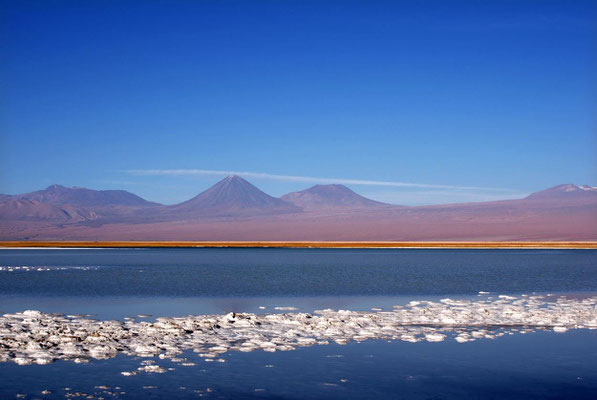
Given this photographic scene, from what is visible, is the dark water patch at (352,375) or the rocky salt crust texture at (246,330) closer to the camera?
the dark water patch at (352,375)

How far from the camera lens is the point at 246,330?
1775 centimetres

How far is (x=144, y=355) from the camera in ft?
46.6

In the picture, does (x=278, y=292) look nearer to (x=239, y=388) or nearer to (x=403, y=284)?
(x=403, y=284)

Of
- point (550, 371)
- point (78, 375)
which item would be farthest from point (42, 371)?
point (550, 371)

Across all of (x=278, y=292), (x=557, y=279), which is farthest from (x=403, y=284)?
(x=557, y=279)

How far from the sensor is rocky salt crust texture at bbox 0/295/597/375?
1470cm

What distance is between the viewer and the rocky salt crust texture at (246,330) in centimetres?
1470

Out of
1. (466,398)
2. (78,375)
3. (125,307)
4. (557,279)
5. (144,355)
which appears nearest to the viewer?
Answer: (466,398)

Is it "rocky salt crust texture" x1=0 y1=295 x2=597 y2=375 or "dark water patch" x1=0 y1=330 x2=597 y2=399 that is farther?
"rocky salt crust texture" x1=0 y1=295 x2=597 y2=375

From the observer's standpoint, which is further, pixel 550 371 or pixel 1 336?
pixel 1 336

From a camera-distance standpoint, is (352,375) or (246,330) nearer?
(352,375)

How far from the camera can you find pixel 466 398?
35.9ft

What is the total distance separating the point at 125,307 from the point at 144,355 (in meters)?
9.97

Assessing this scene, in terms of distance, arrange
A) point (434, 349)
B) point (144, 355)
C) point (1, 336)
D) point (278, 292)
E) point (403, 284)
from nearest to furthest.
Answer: point (144, 355), point (434, 349), point (1, 336), point (278, 292), point (403, 284)
